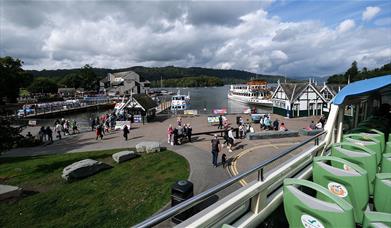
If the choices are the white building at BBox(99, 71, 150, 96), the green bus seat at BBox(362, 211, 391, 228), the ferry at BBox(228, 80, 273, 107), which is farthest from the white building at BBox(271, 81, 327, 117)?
the white building at BBox(99, 71, 150, 96)

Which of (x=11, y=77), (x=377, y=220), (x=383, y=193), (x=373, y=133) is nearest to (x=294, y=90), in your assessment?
(x=373, y=133)

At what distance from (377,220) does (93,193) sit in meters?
11.3

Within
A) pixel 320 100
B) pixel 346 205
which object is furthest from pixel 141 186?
pixel 320 100

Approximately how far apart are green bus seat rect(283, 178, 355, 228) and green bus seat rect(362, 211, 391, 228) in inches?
5.0

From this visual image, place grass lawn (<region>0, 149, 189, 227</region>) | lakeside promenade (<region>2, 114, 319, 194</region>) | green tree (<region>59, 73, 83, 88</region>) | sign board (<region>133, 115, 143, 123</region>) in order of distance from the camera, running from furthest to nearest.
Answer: green tree (<region>59, 73, 83, 88</region>)
sign board (<region>133, 115, 143, 123</region>)
lakeside promenade (<region>2, 114, 319, 194</region>)
grass lawn (<region>0, 149, 189, 227</region>)

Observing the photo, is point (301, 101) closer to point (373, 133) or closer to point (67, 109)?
point (373, 133)

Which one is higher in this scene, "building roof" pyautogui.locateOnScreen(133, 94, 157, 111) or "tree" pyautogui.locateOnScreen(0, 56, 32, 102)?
"tree" pyautogui.locateOnScreen(0, 56, 32, 102)

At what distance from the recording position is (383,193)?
2846 millimetres

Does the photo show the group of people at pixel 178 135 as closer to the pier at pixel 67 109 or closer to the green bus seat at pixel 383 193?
the green bus seat at pixel 383 193

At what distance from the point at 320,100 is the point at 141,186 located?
3717cm

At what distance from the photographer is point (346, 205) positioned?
2.20 meters

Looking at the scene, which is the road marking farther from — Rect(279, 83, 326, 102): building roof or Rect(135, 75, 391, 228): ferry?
Rect(279, 83, 326, 102): building roof

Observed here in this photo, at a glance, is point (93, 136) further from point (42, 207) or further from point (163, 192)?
point (163, 192)

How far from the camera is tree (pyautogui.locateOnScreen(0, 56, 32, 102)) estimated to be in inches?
2409
